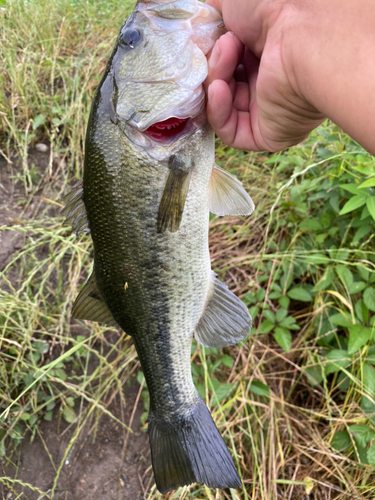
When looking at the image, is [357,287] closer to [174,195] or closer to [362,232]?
[362,232]

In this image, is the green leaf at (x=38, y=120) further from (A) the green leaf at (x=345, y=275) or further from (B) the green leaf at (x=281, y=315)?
(A) the green leaf at (x=345, y=275)

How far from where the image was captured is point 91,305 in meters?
1.48

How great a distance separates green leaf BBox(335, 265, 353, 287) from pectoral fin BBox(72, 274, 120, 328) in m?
1.29

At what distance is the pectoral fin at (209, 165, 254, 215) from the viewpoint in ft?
4.56

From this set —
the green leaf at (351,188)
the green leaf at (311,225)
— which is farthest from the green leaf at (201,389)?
the green leaf at (351,188)

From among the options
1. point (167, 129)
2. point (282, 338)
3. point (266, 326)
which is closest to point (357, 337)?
point (282, 338)

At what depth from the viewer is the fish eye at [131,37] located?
127 cm

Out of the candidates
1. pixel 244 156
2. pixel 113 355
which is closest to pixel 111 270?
pixel 113 355

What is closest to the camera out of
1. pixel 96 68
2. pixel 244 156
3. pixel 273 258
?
pixel 273 258

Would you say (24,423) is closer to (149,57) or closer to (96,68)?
(149,57)

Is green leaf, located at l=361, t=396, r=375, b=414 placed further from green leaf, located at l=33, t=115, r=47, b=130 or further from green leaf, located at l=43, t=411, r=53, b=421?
green leaf, located at l=33, t=115, r=47, b=130

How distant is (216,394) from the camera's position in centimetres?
203

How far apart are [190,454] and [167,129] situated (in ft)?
4.25

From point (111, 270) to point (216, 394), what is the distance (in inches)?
43.5
